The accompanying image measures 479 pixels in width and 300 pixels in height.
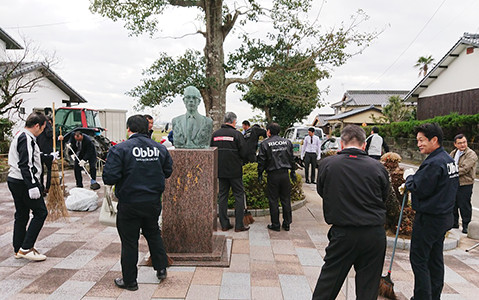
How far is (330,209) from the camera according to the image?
2.68m

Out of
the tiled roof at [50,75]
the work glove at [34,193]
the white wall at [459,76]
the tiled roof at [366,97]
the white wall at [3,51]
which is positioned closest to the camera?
the work glove at [34,193]

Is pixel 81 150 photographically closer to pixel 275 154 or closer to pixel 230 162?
pixel 230 162

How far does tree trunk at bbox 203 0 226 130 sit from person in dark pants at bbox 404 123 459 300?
6403mm

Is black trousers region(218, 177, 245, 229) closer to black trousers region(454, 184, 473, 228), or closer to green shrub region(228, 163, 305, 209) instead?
green shrub region(228, 163, 305, 209)

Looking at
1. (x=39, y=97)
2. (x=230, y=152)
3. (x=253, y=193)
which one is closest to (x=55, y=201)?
(x=230, y=152)

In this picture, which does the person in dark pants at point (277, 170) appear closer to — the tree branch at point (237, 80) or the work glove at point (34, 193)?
the work glove at point (34, 193)

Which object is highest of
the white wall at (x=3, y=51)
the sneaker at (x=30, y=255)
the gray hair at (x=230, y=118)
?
the white wall at (x=3, y=51)

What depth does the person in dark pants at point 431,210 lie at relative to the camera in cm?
294

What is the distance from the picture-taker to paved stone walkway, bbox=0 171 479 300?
3410 mm

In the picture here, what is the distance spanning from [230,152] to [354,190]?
297 cm

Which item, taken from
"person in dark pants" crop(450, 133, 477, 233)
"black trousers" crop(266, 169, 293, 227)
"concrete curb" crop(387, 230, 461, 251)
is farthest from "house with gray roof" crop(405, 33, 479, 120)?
"black trousers" crop(266, 169, 293, 227)

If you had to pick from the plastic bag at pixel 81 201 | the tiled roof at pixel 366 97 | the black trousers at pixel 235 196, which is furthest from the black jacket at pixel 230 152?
the tiled roof at pixel 366 97

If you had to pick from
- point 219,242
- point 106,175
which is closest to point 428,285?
point 219,242

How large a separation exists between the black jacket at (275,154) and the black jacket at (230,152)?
1.32 feet
